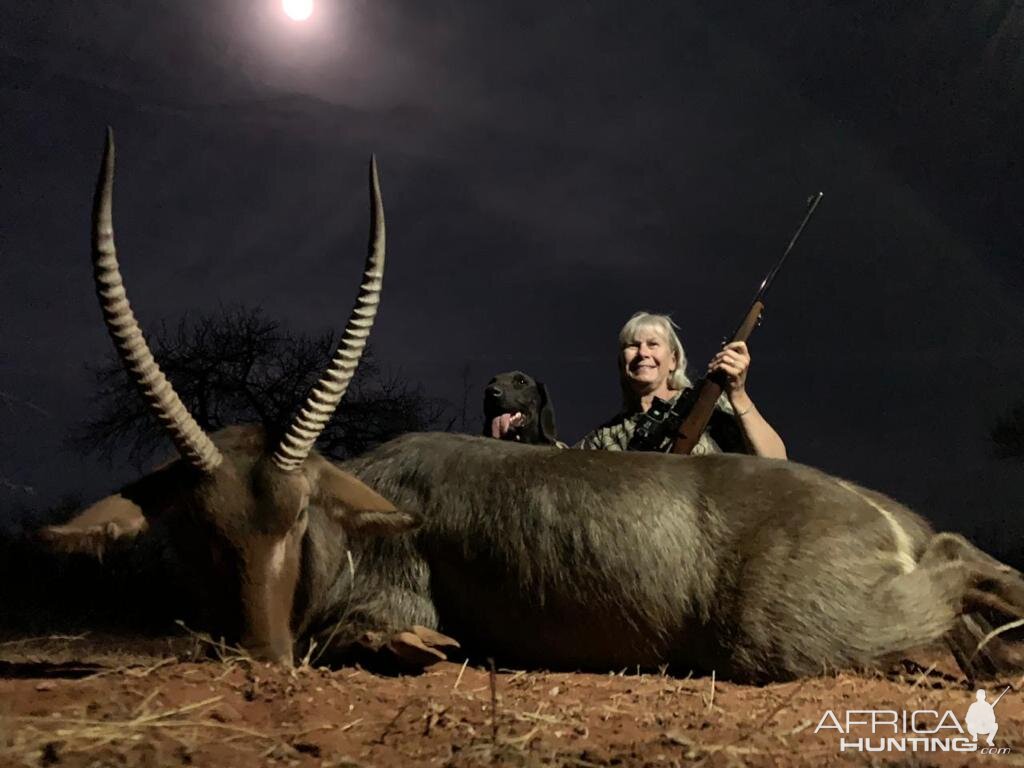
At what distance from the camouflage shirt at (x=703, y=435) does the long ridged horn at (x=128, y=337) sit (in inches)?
103

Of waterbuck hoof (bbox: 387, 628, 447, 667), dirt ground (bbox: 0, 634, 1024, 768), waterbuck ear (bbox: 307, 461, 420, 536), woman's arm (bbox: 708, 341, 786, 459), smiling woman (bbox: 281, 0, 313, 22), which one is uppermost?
smiling woman (bbox: 281, 0, 313, 22)

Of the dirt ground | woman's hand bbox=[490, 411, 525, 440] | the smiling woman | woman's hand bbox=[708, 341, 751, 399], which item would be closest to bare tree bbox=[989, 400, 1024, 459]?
woman's hand bbox=[708, 341, 751, 399]

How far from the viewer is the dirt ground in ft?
5.88

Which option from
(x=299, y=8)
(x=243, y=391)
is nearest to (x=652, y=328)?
(x=243, y=391)

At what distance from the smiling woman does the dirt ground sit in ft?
57.5

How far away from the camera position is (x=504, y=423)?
5.46 m

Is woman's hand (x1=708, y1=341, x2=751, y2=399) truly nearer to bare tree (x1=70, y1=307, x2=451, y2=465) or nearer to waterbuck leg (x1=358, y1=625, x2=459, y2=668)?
waterbuck leg (x1=358, y1=625, x2=459, y2=668)

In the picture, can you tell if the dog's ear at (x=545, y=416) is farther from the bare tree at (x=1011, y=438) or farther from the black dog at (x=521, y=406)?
the bare tree at (x=1011, y=438)

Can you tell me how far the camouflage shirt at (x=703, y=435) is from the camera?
17.4 ft

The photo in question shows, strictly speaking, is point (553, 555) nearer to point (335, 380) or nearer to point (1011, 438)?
point (335, 380)

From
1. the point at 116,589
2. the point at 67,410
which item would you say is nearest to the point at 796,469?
the point at 116,589

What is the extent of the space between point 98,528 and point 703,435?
11.2 feet

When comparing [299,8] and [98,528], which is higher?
[299,8]
